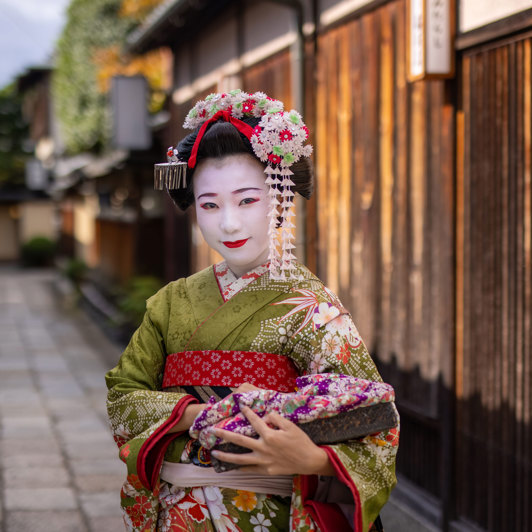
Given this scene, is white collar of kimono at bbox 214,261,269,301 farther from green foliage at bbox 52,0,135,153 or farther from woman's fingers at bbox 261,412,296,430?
green foliage at bbox 52,0,135,153

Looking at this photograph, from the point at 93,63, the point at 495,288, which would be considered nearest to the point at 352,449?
the point at 495,288

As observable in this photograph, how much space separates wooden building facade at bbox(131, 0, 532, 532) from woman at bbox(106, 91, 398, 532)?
6.43ft

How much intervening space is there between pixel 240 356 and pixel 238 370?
4cm

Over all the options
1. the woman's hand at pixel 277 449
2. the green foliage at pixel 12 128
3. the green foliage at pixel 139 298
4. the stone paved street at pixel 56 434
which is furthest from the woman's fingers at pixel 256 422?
the green foliage at pixel 12 128

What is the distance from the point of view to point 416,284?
4.86 meters

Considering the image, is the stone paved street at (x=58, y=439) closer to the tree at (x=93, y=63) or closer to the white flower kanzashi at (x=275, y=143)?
the white flower kanzashi at (x=275, y=143)

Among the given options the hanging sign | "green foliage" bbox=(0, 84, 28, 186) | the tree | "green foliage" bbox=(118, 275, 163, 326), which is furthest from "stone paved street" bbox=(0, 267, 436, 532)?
"green foliage" bbox=(0, 84, 28, 186)

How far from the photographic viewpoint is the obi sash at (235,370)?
2.23 metres

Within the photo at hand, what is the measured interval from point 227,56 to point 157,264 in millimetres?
6962

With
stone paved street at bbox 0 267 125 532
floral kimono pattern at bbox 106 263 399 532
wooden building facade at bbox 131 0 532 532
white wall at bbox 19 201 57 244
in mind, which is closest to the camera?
floral kimono pattern at bbox 106 263 399 532

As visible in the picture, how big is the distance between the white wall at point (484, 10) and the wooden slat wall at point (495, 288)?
0.15 m

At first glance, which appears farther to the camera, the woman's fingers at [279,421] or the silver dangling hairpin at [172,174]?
the silver dangling hairpin at [172,174]

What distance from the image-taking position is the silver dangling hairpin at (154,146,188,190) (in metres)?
2.40

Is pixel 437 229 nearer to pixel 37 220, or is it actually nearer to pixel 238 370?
pixel 238 370
